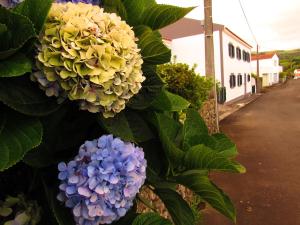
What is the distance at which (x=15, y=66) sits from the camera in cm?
85

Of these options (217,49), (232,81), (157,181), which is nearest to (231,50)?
(232,81)

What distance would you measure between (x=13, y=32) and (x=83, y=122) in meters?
0.30

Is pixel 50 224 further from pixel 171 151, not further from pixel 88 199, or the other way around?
pixel 171 151

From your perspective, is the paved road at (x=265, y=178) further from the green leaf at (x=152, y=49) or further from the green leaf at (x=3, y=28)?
the green leaf at (x=3, y=28)

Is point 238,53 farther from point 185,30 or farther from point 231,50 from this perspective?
point 185,30

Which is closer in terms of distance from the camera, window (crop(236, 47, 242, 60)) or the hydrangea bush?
the hydrangea bush

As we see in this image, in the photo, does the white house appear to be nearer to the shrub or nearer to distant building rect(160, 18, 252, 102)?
distant building rect(160, 18, 252, 102)

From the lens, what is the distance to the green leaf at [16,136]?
2.72ft

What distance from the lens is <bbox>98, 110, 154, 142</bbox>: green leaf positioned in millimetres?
982

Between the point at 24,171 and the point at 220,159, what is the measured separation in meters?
0.52

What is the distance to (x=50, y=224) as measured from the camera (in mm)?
1015

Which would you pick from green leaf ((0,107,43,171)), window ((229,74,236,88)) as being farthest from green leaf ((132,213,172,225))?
window ((229,74,236,88))

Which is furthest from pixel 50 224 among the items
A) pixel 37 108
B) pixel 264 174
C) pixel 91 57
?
pixel 264 174

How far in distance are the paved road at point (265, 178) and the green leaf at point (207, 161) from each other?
4.97 meters
